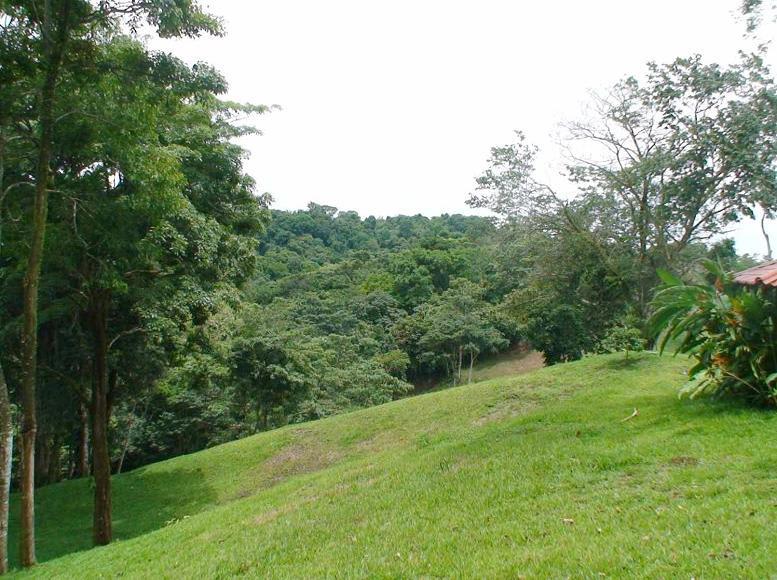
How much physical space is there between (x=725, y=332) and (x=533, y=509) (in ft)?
14.0

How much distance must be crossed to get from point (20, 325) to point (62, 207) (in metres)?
3.22

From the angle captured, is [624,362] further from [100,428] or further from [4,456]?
[4,456]

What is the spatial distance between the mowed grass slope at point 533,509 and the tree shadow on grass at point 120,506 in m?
0.53

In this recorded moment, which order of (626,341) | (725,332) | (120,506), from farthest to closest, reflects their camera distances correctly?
(120,506)
(626,341)
(725,332)

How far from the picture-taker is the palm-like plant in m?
7.26

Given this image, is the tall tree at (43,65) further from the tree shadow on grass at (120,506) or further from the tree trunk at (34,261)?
the tree shadow on grass at (120,506)

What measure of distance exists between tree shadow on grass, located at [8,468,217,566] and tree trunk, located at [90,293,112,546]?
1133mm

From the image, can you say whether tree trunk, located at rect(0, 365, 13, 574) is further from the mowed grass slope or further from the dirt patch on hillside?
the dirt patch on hillside

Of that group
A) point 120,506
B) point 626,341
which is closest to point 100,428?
point 120,506

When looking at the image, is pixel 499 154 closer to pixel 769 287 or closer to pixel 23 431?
pixel 769 287

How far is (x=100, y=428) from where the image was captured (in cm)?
1144

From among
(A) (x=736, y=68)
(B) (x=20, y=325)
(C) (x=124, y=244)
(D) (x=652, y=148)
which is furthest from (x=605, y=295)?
(B) (x=20, y=325)

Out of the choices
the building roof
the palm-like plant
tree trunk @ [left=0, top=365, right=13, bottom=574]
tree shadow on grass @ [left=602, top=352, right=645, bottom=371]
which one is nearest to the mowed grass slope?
the palm-like plant

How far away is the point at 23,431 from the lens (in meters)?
7.84
